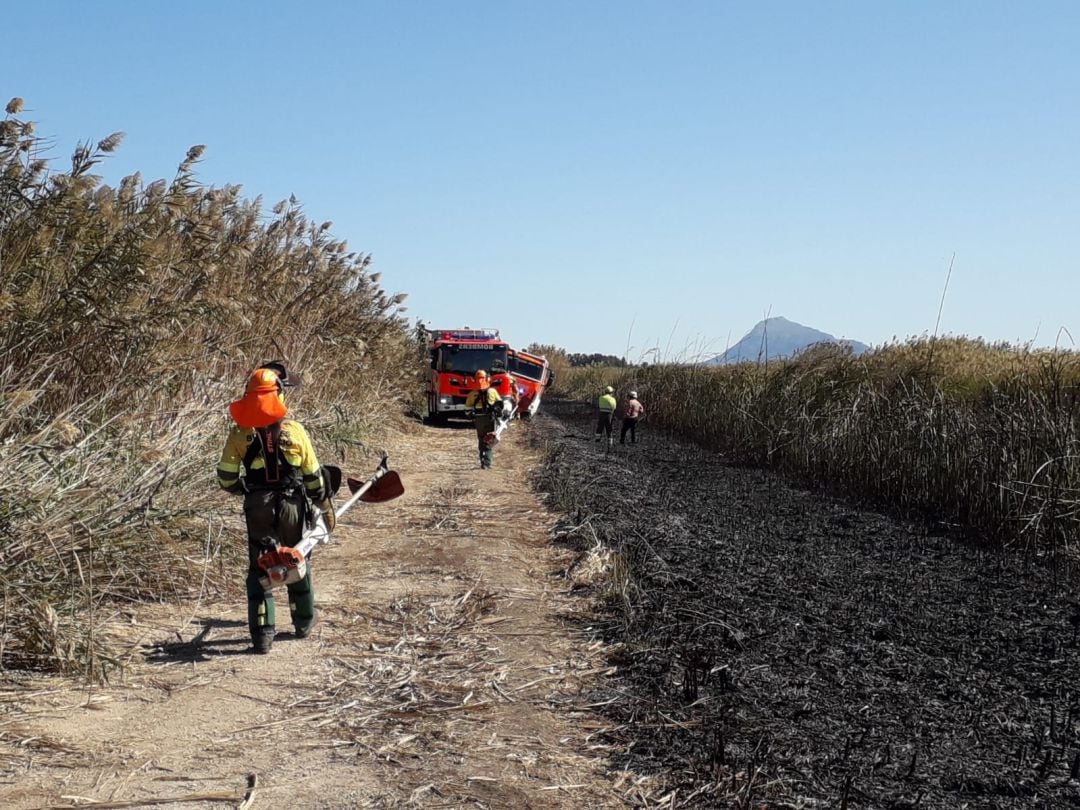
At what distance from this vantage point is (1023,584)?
8906mm

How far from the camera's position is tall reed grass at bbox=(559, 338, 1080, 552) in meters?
10.6

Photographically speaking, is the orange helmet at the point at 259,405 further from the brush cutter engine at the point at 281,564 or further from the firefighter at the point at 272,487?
the brush cutter engine at the point at 281,564

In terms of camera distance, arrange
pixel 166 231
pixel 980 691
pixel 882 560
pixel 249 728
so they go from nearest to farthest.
Result: pixel 249 728 < pixel 980 691 < pixel 166 231 < pixel 882 560

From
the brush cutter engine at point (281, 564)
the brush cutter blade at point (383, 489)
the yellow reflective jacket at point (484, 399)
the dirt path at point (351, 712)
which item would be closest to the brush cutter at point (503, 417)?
the yellow reflective jacket at point (484, 399)

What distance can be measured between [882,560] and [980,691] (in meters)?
4.10

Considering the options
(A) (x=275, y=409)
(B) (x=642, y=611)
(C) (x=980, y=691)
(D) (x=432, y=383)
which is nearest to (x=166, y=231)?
(A) (x=275, y=409)

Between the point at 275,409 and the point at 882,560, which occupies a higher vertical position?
the point at 275,409

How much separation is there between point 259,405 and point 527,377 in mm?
23549

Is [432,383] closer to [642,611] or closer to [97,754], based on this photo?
[642,611]

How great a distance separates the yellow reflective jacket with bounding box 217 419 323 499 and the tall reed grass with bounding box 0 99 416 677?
368mm

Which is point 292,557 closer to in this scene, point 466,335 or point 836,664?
point 836,664

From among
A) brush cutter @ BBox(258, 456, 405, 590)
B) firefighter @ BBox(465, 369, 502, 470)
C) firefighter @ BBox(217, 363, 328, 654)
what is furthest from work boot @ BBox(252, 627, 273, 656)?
firefighter @ BBox(465, 369, 502, 470)

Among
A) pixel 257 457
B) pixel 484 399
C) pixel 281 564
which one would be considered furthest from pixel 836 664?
pixel 484 399

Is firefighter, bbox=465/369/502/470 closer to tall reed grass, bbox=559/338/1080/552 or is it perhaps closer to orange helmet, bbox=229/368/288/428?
tall reed grass, bbox=559/338/1080/552
